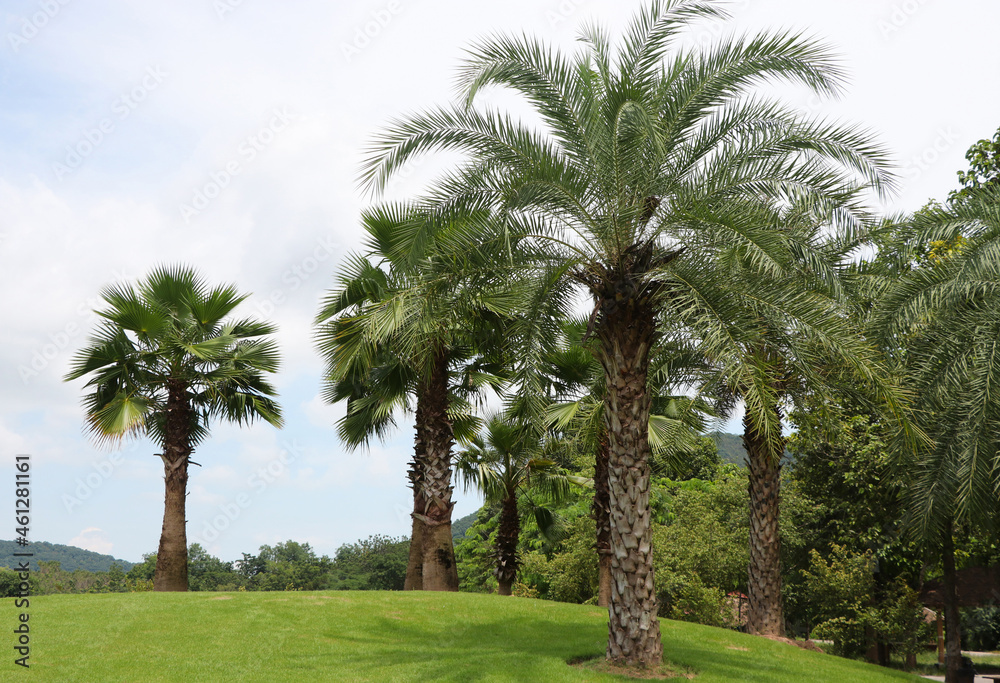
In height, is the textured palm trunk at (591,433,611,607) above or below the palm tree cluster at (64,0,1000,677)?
below

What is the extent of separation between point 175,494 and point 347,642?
8.90 m

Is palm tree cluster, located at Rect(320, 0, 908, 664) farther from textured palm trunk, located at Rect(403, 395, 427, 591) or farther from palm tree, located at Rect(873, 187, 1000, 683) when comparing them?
textured palm trunk, located at Rect(403, 395, 427, 591)

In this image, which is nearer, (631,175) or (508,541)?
(631,175)

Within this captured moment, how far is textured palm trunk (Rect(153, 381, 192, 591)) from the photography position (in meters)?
18.8

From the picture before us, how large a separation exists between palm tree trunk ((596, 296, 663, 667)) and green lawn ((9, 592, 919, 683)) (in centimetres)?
86

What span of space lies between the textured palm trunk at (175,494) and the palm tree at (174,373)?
0.02 meters

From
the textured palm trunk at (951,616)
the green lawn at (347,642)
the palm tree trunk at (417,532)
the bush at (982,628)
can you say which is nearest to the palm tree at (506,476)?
the palm tree trunk at (417,532)

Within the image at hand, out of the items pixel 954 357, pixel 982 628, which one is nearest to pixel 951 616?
pixel 954 357

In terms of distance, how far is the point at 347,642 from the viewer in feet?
40.7

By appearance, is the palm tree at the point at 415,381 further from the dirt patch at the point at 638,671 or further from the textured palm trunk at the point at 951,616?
the textured palm trunk at the point at 951,616

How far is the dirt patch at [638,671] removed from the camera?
412 inches

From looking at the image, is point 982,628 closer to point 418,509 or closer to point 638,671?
point 418,509

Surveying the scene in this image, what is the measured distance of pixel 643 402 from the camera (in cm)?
1143

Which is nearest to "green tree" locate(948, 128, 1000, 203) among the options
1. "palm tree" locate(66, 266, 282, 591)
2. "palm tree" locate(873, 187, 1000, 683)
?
"palm tree" locate(873, 187, 1000, 683)
